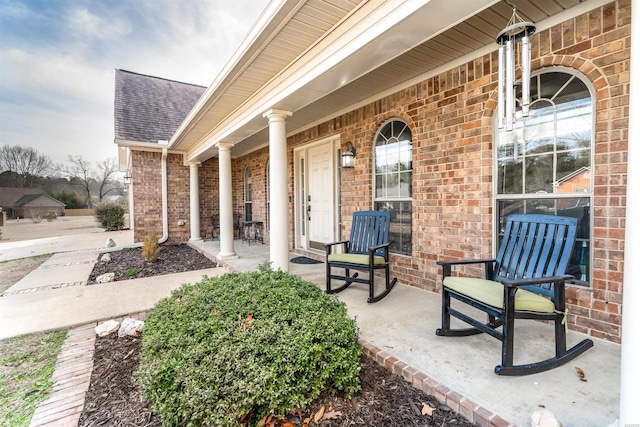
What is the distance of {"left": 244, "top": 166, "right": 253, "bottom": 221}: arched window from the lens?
28.4 ft

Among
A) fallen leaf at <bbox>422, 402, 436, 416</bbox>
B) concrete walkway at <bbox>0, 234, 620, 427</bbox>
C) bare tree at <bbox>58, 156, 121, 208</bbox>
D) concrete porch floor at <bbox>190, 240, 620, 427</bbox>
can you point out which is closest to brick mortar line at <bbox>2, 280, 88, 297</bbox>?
concrete walkway at <bbox>0, 234, 620, 427</bbox>

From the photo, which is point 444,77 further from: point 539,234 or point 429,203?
point 539,234

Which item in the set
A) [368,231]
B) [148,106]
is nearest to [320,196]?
[368,231]

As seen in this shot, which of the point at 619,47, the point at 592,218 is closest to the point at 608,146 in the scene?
the point at 592,218

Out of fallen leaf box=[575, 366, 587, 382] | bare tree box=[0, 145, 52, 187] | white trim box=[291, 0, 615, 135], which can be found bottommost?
fallen leaf box=[575, 366, 587, 382]

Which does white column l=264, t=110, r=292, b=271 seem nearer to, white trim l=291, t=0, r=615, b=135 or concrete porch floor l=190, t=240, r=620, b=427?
white trim l=291, t=0, r=615, b=135

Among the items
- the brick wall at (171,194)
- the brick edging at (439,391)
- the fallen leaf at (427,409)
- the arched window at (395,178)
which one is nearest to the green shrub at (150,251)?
the brick wall at (171,194)

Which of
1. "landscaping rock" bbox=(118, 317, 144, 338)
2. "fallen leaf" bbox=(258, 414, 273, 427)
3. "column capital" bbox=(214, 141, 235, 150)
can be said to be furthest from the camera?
"column capital" bbox=(214, 141, 235, 150)

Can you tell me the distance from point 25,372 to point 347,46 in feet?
11.8

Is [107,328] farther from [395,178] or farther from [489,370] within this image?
[395,178]

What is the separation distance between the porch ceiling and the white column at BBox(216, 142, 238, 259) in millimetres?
1495

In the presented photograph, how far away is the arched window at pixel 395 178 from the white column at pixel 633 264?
2.65m

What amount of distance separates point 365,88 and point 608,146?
2649 mm

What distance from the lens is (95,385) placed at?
2047 millimetres
